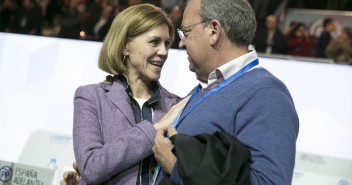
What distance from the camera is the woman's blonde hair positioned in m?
2.46

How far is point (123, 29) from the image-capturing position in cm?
247

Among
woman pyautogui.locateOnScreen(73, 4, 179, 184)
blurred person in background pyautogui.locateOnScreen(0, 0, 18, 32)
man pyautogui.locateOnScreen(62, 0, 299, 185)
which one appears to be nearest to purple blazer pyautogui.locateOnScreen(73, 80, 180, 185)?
woman pyautogui.locateOnScreen(73, 4, 179, 184)

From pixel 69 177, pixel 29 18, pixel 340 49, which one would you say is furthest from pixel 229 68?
pixel 29 18

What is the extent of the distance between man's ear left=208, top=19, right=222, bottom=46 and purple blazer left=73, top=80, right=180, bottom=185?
43 centimetres

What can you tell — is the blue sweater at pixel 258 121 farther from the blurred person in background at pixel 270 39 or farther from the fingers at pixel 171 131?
the blurred person in background at pixel 270 39

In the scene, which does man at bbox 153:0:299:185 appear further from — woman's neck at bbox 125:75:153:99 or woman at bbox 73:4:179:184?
woman's neck at bbox 125:75:153:99

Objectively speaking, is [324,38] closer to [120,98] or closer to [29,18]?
[29,18]

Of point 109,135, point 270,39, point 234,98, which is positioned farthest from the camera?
point 270,39

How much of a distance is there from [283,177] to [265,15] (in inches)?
242

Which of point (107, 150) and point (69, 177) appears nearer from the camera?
point (107, 150)

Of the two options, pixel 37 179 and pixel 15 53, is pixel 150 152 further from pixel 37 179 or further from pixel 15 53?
pixel 15 53

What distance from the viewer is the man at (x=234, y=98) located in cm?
173

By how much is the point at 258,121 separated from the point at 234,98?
0.12m

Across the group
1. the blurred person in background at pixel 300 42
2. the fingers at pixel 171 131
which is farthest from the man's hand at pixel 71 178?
the blurred person in background at pixel 300 42
